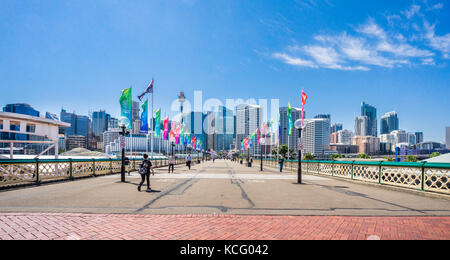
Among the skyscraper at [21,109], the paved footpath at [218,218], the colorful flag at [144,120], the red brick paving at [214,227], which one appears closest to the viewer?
the red brick paving at [214,227]

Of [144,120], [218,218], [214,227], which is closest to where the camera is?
[214,227]

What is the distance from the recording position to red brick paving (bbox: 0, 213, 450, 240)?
192 inches

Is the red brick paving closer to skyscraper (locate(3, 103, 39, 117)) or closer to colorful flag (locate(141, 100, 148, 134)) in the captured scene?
colorful flag (locate(141, 100, 148, 134))

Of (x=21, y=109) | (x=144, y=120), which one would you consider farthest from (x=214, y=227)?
(x=21, y=109)

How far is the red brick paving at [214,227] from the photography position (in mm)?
4871

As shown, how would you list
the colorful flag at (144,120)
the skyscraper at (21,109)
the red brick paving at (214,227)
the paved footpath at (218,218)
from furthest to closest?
the skyscraper at (21,109) < the colorful flag at (144,120) < the paved footpath at (218,218) < the red brick paving at (214,227)

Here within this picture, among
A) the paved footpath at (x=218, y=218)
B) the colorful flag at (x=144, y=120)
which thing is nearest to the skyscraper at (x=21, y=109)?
the colorful flag at (x=144, y=120)

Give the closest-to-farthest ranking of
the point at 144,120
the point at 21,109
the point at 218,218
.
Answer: the point at 218,218, the point at 144,120, the point at 21,109

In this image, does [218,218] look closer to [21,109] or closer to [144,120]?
[144,120]

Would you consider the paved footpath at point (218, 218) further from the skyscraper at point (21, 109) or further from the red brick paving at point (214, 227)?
the skyscraper at point (21, 109)

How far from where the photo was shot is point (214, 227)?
5.42 m

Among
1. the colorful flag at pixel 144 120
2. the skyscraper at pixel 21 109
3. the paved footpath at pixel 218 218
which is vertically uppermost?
the skyscraper at pixel 21 109
